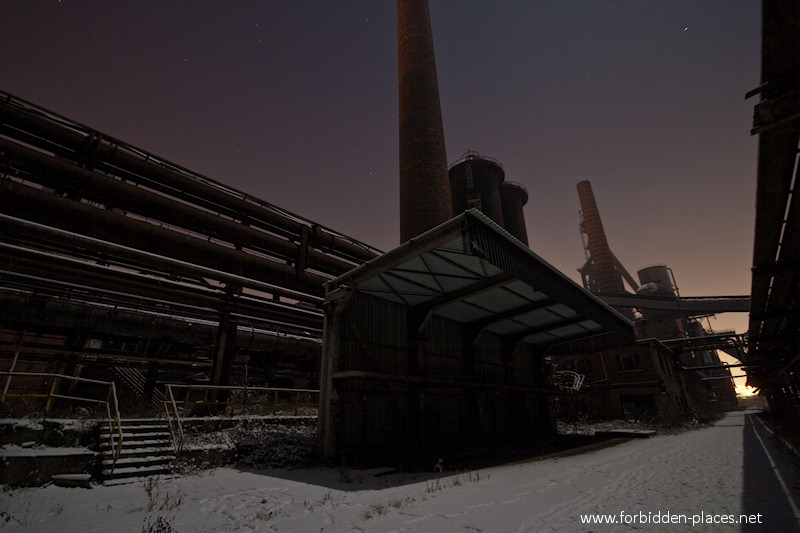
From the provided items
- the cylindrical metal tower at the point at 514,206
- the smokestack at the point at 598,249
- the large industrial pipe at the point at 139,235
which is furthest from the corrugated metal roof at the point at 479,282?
the smokestack at the point at 598,249

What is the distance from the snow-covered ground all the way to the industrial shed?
2.73 metres

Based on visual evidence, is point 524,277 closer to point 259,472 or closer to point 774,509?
point 774,509

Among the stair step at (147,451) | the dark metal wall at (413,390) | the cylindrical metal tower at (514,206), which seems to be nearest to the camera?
the stair step at (147,451)

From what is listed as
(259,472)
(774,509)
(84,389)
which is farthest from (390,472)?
(84,389)

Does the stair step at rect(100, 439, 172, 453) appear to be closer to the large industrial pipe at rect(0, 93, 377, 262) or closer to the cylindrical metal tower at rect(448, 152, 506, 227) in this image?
the large industrial pipe at rect(0, 93, 377, 262)

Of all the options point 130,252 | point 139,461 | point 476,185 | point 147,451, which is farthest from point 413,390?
point 476,185

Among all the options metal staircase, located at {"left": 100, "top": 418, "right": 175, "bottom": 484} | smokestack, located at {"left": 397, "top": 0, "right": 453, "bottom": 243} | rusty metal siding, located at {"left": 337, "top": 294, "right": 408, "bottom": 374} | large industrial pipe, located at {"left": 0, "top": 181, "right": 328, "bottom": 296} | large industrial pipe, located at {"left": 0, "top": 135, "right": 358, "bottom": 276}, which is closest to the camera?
metal staircase, located at {"left": 100, "top": 418, "right": 175, "bottom": 484}

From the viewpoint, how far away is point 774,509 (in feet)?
15.7

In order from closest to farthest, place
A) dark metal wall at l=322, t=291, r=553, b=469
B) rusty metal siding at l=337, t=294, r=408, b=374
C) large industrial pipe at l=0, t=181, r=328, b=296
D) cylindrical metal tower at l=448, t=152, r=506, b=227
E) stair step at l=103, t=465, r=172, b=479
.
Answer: stair step at l=103, t=465, r=172, b=479, large industrial pipe at l=0, t=181, r=328, b=296, dark metal wall at l=322, t=291, r=553, b=469, rusty metal siding at l=337, t=294, r=408, b=374, cylindrical metal tower at l=448, t=152, r=506, b=227

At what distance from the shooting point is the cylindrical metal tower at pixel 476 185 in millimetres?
31484

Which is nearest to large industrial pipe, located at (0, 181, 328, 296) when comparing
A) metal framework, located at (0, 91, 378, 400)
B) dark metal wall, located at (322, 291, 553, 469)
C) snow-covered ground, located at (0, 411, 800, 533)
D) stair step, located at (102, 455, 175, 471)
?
metal framework, located at (0, 91, 378, 400)

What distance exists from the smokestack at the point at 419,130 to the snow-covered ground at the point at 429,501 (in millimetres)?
13319

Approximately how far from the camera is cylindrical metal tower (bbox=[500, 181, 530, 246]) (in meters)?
35.7

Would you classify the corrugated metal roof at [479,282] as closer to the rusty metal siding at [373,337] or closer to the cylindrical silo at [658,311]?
the rusty metal siding at [373,337]
